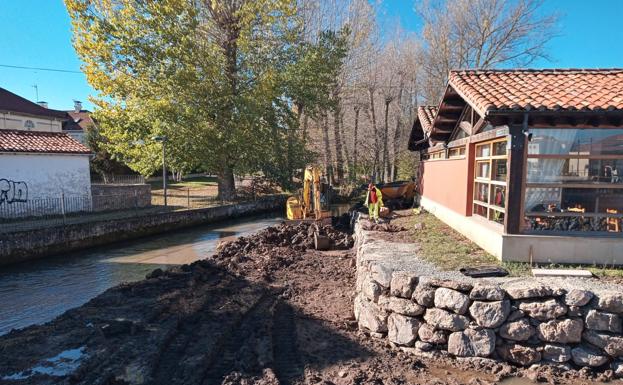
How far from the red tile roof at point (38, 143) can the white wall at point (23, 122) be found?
12601 mm

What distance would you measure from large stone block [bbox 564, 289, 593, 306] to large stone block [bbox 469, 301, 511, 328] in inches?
34.0

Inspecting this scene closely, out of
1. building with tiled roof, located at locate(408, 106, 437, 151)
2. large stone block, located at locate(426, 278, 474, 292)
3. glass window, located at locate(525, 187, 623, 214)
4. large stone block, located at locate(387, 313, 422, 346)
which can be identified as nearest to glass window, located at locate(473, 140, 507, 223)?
glass window, located at locate(525, 187, 623, 214)

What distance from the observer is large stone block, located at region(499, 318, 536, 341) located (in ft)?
19.7

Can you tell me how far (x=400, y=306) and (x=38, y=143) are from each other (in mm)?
19135

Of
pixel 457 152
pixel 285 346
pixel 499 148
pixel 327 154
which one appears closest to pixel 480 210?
pixel 499 148

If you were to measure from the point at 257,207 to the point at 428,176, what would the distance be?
47.3 ft

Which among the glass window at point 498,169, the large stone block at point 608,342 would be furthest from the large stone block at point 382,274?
the glass window at point 498,169

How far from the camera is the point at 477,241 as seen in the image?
30.5 ft

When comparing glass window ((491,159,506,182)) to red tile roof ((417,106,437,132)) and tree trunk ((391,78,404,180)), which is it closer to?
red tile roof ((417,106,437,132))

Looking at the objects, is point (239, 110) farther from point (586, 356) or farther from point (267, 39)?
point (586, 356)

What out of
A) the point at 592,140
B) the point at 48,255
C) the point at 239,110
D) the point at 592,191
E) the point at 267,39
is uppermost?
the point at 267,39

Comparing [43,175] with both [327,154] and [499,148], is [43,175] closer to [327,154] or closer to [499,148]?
[499,148]

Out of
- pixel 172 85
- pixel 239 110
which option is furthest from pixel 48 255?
pixel 239 110

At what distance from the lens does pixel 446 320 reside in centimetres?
627
